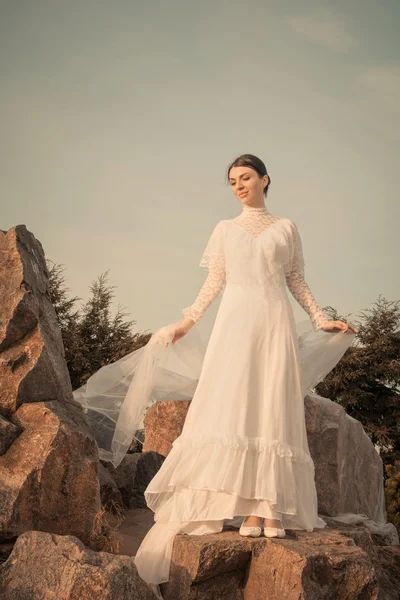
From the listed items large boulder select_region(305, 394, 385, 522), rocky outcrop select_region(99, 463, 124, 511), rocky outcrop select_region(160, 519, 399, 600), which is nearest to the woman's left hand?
rocky outcrop select_region(160, 519, 399, 600)

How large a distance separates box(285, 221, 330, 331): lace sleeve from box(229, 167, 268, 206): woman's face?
49cm

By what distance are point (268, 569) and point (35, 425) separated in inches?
94.7

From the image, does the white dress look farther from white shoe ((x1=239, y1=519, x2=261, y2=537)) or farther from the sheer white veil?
the sheer white veil

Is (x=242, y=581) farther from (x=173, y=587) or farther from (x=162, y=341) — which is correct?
(x=162, y=341)

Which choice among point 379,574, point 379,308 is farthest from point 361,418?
point 379,574

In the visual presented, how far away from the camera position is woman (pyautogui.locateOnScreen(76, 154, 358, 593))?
16.7 ft

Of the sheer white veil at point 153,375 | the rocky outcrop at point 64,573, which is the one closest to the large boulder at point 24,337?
the sheer white veil at point 153,375

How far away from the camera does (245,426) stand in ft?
17.1

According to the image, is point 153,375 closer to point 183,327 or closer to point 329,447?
point 183,327

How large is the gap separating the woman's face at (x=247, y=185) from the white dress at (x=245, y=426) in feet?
1.00

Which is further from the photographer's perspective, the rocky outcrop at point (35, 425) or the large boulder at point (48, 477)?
the rocky outcrop at point (35, 425)

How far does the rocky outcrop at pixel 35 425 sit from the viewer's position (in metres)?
5.14

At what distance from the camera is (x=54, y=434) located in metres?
5.30

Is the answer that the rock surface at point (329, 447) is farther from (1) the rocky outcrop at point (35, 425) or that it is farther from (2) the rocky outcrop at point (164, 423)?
(1) the rocky outcrop at point (35, 425)
